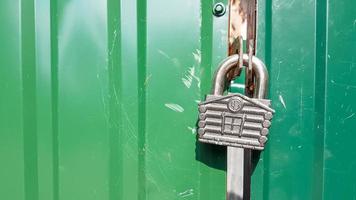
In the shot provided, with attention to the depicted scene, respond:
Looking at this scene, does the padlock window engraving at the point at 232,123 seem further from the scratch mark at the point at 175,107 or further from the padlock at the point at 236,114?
the scratch mark at the point at 175,107

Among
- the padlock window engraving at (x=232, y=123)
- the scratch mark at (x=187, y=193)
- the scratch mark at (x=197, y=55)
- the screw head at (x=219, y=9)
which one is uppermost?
the screw head at (x=219, y=9)

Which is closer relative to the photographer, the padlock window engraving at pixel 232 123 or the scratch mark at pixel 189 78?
the padlock window engraving at pixel 232 123

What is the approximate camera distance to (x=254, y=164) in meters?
0.88

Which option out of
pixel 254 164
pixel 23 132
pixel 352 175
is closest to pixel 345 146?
pixel 352 175

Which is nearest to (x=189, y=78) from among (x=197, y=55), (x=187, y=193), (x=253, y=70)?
(x=197, y=55)

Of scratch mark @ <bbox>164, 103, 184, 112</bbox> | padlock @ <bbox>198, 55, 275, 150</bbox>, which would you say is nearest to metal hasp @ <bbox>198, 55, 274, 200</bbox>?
padlock @ <bbox>198, 55, 275, 150</bbox>

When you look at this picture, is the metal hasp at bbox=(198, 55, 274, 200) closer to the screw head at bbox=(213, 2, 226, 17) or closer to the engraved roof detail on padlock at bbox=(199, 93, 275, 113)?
the engraved roof detail on padlock at bbox=(199, 93, 275, 113)

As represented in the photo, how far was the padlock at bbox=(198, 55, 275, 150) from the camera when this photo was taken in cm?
79

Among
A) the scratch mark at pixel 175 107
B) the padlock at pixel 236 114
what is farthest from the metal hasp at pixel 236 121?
the scratch mark at pixel 175 107

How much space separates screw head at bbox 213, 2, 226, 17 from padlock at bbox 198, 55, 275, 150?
0.12 meters

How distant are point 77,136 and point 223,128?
0.38m

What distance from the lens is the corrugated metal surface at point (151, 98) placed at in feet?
2.79

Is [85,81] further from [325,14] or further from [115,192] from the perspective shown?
[325,14]

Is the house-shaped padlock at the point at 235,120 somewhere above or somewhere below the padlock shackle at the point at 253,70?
below
